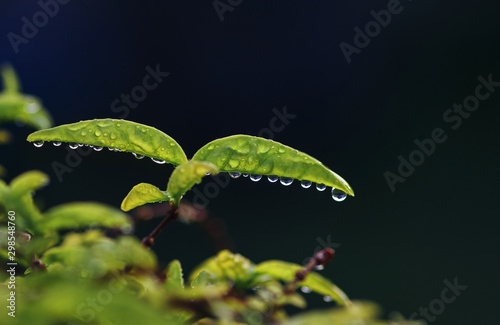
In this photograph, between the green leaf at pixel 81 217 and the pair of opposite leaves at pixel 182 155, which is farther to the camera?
the pair of opposite leaves at pixel 182 155

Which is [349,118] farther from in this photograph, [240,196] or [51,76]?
[51,76]

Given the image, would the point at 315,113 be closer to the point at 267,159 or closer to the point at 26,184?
the point at 267,159

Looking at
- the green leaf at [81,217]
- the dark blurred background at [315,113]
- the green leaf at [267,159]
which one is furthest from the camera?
the dark blurred background at [315,113]

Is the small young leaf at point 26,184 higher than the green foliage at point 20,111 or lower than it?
lower

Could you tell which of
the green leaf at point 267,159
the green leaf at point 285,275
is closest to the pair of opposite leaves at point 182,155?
the green leaf at point 267,159

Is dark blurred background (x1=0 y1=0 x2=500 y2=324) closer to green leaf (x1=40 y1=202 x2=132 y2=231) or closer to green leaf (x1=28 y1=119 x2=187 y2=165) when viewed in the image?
green leaf (x1=28 y1=119 x2=187 y2=165)

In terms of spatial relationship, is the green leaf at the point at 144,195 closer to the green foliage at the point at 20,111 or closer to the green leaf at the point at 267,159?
the green leaf at the point at 267,159

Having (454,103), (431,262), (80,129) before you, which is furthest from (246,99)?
(80,129)
